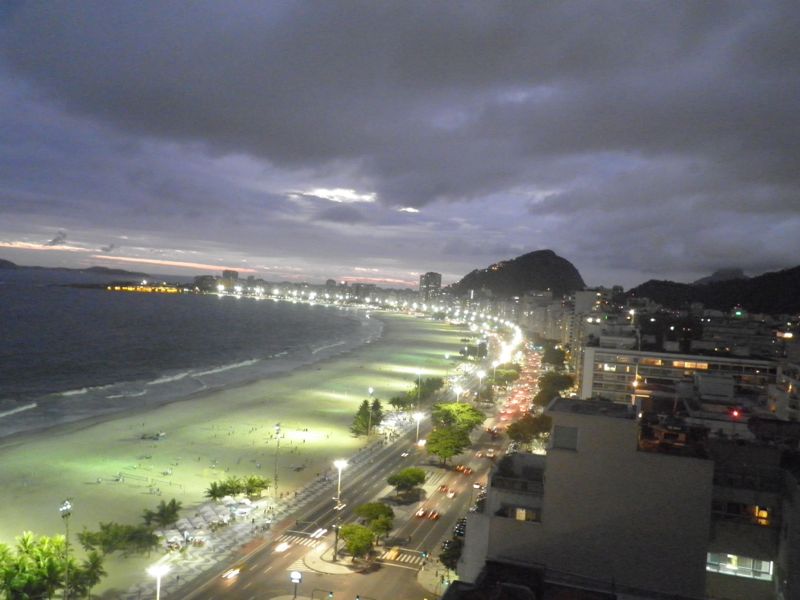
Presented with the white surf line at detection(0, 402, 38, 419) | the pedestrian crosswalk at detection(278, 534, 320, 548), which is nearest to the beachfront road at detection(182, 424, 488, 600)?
the pedestrian crosswalk at detection(278, 534, 320, 548)

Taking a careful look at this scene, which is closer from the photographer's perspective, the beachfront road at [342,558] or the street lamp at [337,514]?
the beachfront road at [342,558]

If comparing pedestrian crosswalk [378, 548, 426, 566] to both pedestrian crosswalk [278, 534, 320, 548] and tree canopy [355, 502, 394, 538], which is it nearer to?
tree canopy [355, 502, 394, 538]

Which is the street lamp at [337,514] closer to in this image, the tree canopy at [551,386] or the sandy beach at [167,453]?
the sandy beach at [167,453]

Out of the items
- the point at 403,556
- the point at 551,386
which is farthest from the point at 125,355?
the point at 403,556

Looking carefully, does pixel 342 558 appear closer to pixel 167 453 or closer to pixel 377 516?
pixel 377 516

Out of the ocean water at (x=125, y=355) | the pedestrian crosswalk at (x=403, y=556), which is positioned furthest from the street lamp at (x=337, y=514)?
the ocean water at (x=125, y=355)
